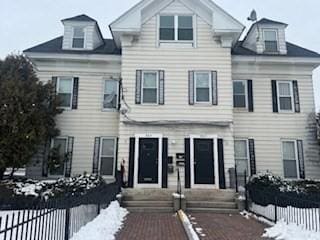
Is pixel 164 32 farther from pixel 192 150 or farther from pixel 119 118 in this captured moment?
pixel 192 150

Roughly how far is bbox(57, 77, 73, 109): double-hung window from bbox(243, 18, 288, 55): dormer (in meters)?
9.72

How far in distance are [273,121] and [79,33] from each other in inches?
426

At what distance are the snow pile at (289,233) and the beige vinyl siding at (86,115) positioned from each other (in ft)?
30.4

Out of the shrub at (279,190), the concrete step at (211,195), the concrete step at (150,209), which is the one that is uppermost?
the shrub at (279,190)

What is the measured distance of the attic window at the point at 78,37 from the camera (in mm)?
17156

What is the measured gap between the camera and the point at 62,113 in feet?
52.0

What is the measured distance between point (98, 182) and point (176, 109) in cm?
478

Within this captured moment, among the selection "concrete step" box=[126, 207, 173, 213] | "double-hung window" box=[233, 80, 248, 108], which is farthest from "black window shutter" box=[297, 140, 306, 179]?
"concrete step" box=[126, 207, 173, 213]

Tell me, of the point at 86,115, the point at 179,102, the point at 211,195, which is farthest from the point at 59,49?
the point at 211,195

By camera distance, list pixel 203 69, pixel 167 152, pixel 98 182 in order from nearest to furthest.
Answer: pixel 98 182
pixel 167 152
pixel 203 69

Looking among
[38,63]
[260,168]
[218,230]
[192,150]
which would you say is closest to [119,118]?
[192,150]

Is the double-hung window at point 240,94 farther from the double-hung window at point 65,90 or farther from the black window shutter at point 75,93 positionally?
the double-hung window at point 65,90

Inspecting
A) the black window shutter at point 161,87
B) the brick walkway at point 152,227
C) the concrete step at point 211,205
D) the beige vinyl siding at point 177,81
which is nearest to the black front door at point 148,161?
the beige vinyl siding at point 177,81

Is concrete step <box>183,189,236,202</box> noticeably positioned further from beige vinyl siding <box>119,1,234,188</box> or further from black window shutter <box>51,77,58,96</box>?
black window shutter <box>51,77,58,96</box>
